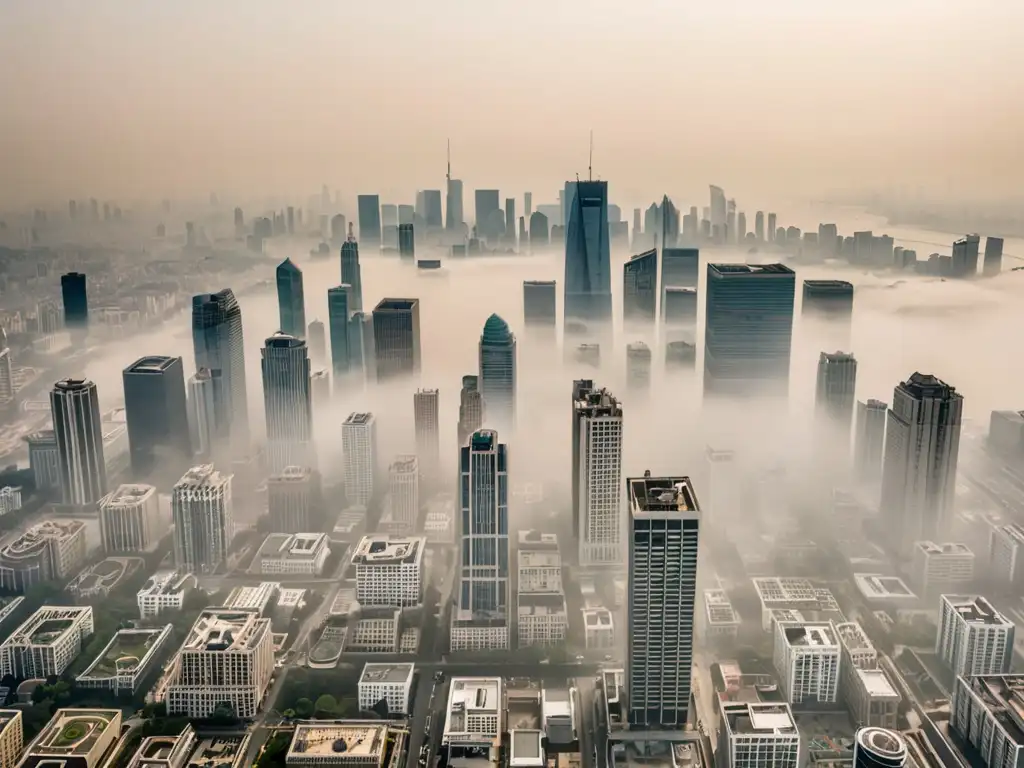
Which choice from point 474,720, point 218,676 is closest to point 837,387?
point 474,720

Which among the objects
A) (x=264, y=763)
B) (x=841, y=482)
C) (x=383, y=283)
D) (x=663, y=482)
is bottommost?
(x=264, y=763)

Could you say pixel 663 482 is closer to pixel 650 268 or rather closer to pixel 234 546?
pixel 650 268

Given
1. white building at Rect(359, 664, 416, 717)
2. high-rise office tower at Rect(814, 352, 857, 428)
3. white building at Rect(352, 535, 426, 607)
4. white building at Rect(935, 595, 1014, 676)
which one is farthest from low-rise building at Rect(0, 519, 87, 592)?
white building at Rect(935, 595, 1014, 676)

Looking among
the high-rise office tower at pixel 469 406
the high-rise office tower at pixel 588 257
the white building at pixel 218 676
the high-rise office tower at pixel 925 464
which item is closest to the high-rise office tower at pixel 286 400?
the high-rise office tower at pixel 469 406

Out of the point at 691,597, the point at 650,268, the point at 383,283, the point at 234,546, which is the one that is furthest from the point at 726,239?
the point at 234,546

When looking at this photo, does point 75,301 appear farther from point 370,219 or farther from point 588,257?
point 588,257
